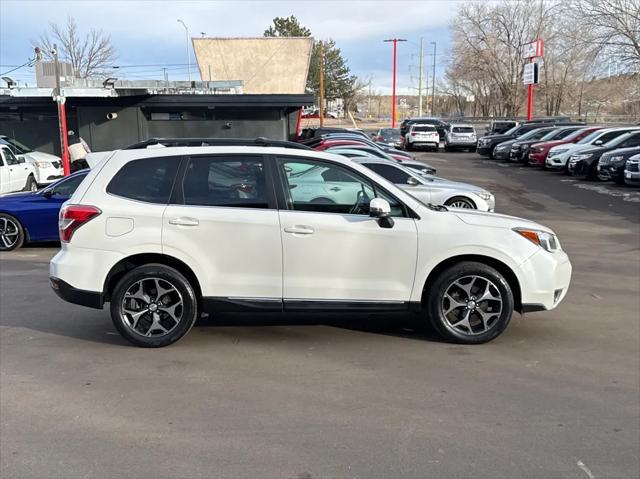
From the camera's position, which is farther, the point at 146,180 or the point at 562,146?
the point at 562,146

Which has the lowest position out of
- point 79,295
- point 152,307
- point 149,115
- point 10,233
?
point 10,233

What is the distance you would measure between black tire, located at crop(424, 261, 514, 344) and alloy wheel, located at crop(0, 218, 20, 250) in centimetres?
789

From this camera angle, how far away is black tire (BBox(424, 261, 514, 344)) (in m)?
5.31

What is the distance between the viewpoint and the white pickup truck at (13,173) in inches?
615

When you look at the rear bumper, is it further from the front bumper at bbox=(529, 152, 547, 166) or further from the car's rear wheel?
the front bumper at bbox=(529, 152, 547, 166)

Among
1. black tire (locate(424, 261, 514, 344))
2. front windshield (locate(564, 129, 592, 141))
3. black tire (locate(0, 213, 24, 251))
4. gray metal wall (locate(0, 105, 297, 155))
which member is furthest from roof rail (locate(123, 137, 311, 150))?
front windshield (locate(564, 129, 592, 141))

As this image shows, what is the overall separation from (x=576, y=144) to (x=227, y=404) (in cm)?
2337

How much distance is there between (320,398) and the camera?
14.5 feet

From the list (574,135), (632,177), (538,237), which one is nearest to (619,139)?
(632,177)

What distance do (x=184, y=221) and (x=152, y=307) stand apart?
2.61 ft

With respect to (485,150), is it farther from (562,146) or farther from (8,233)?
(8,233)

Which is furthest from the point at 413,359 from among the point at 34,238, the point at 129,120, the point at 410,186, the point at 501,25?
the point at 501,25

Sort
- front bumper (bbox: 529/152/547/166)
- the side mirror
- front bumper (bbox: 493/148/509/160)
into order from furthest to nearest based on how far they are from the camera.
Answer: front bumper (bbox: 493/148/509/160)
front bumper (bbox: 529/152/547/166)
the side mirror

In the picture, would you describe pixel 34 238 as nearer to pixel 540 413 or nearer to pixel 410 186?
pixel 410 186
